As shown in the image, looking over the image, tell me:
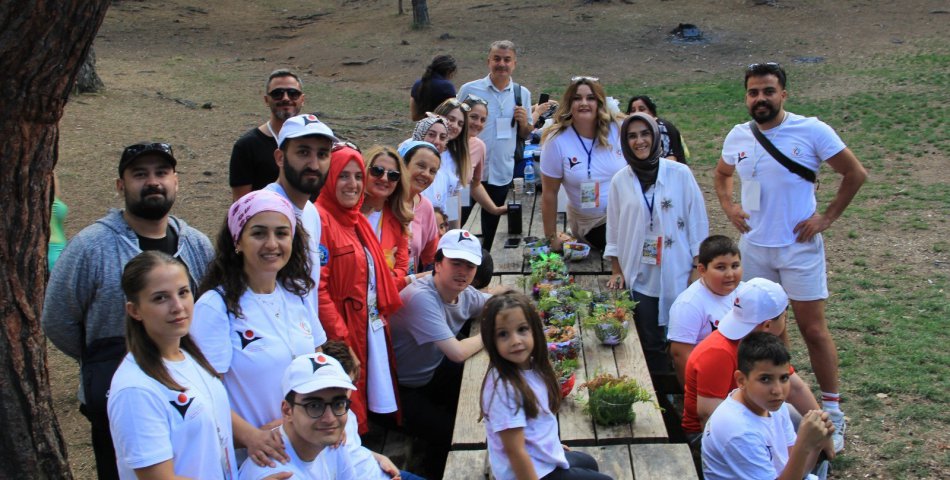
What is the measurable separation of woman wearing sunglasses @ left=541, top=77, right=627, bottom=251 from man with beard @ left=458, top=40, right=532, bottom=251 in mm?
1584

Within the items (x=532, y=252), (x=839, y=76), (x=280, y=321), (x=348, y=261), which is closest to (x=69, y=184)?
(x=532, y=252)

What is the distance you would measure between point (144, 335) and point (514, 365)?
4.80 ft

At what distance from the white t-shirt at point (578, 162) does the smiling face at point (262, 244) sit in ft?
10.6

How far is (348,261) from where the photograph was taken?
4.50 meters

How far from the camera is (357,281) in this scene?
178 inches

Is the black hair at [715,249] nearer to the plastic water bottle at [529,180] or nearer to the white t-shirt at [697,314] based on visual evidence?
the white t-shirt at [697,314]

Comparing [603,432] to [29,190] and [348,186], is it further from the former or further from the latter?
[29,190]

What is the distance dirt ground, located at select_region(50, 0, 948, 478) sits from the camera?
1265 cm

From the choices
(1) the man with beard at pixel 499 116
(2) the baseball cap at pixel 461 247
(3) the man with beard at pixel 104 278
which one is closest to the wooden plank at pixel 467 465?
(2) the baseball cap at pixel 461 247

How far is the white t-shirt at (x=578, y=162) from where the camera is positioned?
6504 mm

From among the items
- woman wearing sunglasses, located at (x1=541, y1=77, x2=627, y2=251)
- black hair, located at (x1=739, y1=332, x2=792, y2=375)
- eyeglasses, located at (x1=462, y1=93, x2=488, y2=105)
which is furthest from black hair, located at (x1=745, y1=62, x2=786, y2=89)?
eyeglasses, located at (x1=462, y1=93, x2=488, y2=105)

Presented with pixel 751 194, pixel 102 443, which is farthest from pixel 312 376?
pixel 751 194

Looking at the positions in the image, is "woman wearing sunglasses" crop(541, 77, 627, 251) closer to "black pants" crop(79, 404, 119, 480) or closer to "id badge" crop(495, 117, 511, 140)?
"id badge" crop(495, 117, 511, 140)

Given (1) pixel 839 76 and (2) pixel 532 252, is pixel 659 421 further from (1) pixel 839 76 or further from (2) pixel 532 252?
(1) pixel 839 76
